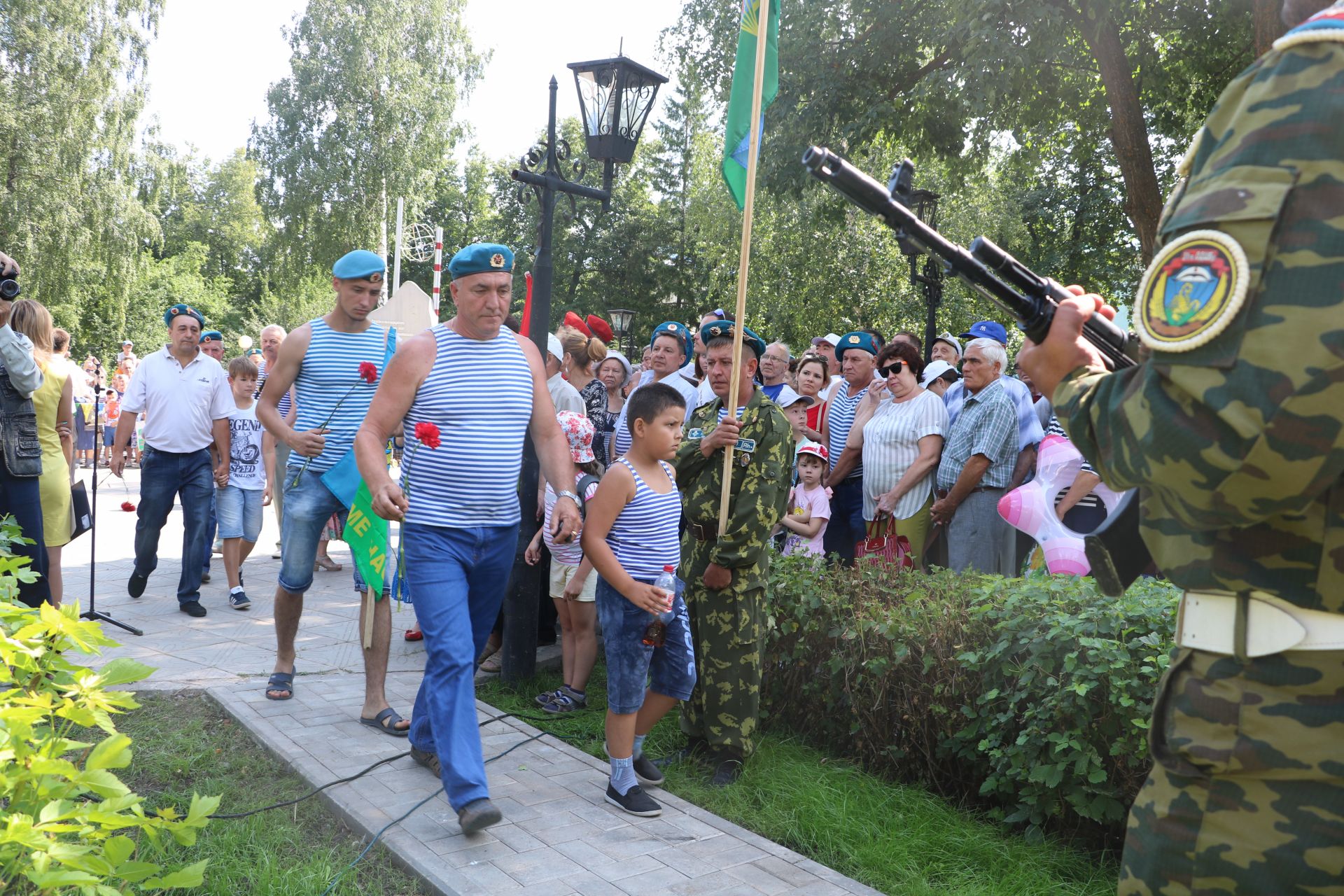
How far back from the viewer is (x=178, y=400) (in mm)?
A: 8516

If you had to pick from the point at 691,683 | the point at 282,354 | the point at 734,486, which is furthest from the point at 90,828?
the point at 282,354

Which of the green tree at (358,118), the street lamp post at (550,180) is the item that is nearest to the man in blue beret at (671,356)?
the street lamp post at (550,180)

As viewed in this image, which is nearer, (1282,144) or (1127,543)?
(1282,144)

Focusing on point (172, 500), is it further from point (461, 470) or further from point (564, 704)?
point (461, 470)

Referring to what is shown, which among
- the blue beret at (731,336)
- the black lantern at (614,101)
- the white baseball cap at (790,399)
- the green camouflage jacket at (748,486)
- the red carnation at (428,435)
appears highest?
the black lantern at (614,101)

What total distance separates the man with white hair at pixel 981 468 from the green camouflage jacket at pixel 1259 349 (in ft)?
16.7

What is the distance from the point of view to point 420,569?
14.1 ft

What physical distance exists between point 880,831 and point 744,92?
3.31 m

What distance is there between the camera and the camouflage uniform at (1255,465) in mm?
1533

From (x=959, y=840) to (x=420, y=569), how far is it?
2.35 metres

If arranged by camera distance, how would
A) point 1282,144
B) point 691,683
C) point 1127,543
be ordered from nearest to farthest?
point 1282,144 → point 1127,543 → point 691,683

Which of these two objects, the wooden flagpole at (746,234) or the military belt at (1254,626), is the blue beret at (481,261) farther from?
the military belt at (1254,626)

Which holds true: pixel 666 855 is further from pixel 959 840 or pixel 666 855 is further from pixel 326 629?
pixel 326 629

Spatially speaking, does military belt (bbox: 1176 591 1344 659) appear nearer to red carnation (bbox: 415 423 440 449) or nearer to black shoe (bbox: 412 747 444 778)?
red carnation (bbox: 415 423 440 449)
